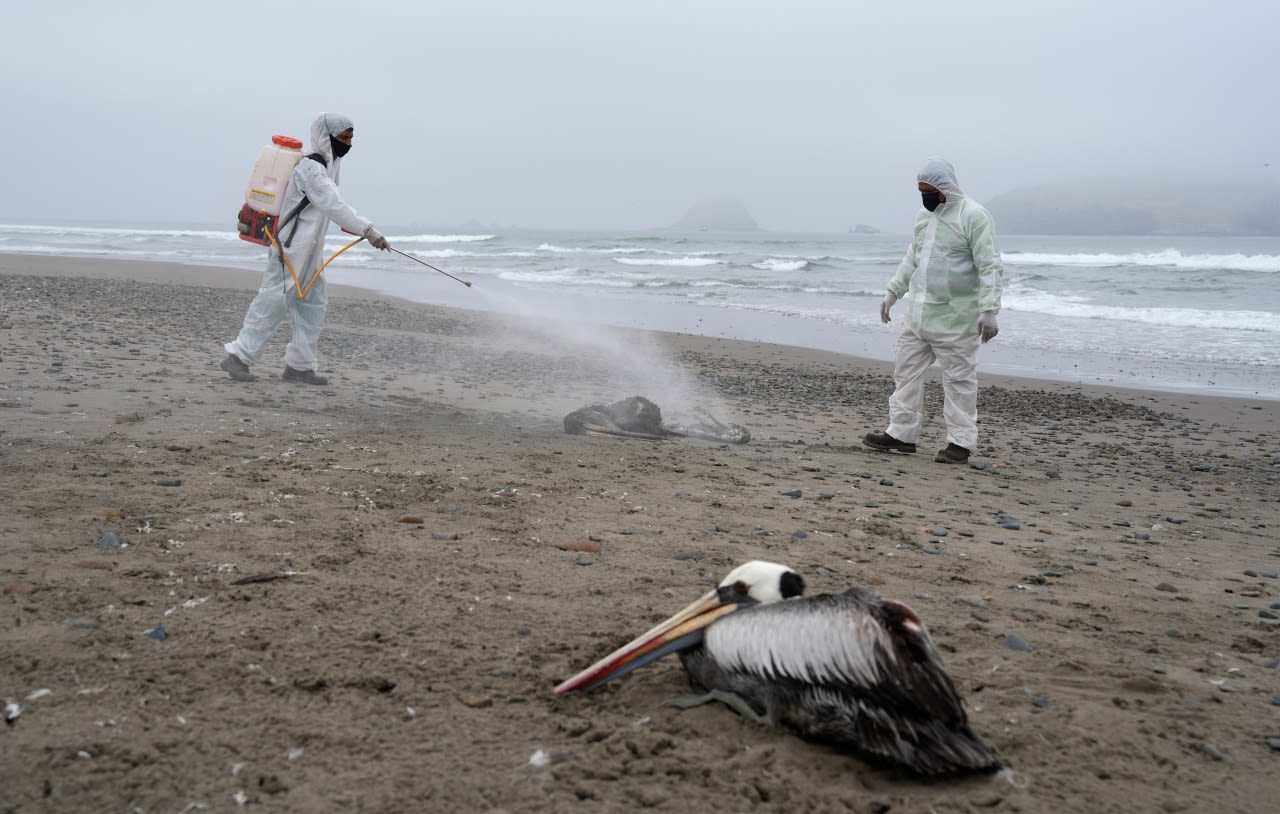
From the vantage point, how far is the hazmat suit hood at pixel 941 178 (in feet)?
25.2

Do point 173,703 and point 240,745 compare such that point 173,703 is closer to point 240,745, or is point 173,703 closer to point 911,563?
point 240,745

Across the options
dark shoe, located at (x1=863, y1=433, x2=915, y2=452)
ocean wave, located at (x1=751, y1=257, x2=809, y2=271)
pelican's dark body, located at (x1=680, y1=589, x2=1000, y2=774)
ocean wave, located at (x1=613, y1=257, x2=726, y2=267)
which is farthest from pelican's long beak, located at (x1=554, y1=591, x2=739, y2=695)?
ocean wave, located at (x1=613, y1=257, x2=726, y2=267)

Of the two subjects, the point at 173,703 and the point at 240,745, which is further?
the point at 173,703

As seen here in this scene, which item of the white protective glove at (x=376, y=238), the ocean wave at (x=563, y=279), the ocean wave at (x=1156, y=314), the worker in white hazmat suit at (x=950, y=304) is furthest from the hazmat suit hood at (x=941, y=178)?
the ocean wave at (x=563, y=279)

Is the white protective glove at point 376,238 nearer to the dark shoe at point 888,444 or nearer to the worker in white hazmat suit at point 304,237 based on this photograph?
the worker in white hazmat suit at point 304,237

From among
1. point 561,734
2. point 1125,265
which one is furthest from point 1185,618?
point 1125,265

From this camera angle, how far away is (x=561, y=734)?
3.01 m

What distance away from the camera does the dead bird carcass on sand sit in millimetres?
7797

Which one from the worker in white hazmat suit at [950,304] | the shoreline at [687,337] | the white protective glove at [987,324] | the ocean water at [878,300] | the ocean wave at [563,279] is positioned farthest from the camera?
the ocean wave at [563,279]

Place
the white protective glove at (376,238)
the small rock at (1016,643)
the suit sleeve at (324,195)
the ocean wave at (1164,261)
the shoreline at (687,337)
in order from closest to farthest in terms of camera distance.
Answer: the small rock at (1016,643), the white protective glove at (376,238), the suit sleeve at (324,195), the shoreline at (687,337), the ocean wave at (1164,261)

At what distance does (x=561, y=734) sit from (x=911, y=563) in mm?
2567

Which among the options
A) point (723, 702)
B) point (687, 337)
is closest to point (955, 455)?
point (723, 702)

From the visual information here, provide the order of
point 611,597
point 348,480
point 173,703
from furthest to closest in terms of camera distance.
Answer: point 348,480, point 611,597, point 173,703

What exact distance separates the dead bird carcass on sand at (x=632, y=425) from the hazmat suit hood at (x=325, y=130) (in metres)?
3.52
